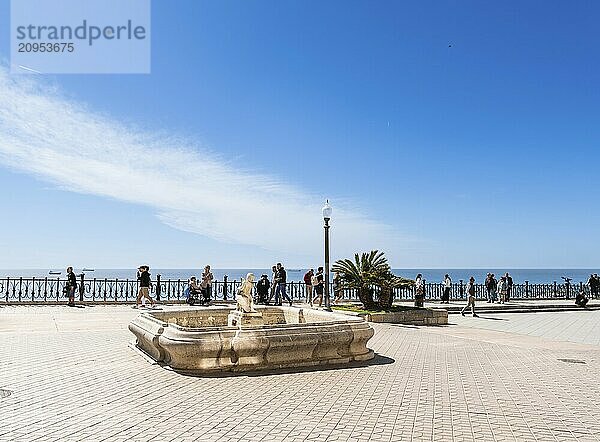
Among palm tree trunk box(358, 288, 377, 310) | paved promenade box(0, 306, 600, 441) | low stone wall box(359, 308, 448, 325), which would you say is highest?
palm tree trunk box(358, 288, 377, 310)

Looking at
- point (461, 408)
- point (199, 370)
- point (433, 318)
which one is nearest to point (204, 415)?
point (199, 370)

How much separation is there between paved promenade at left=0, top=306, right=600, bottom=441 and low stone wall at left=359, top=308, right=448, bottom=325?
6123mm

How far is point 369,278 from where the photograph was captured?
20062mm

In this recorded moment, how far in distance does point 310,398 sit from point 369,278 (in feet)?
42.3

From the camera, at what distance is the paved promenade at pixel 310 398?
5945 millimetres

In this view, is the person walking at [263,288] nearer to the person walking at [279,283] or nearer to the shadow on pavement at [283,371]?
the person walking at [279,283]

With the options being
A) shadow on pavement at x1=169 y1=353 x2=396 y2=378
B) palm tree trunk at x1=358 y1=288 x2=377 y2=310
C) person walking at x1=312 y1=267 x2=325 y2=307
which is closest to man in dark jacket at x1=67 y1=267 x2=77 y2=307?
person walking at x1=312 y1=267 x2=325 y2=307

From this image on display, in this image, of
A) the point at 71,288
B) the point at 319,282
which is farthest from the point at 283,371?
the point at 71,288

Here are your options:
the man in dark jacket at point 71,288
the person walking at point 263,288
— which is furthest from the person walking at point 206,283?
Result: the man in dark jacket at point 71,288

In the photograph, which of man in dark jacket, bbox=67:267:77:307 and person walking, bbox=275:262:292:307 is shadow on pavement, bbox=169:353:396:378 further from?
man in dark jacket, bbox=67:267:77:307

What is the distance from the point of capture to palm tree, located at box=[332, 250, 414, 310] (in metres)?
20.1

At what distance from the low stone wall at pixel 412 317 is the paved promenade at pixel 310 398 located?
6123 mm

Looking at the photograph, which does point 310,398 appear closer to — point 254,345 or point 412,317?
point 254,345

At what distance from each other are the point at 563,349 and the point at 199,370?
887 centimetres
